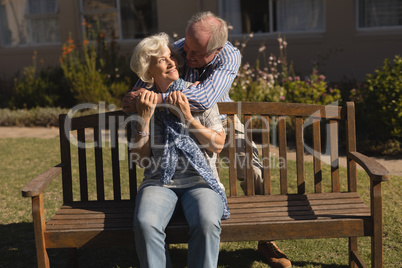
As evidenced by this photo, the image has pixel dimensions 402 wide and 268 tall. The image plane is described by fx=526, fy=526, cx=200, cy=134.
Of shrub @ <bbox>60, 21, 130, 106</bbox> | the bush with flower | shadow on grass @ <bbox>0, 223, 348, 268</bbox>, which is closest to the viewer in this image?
shadow on grass @ <bbox>0, 223, 348, 268</bbox>

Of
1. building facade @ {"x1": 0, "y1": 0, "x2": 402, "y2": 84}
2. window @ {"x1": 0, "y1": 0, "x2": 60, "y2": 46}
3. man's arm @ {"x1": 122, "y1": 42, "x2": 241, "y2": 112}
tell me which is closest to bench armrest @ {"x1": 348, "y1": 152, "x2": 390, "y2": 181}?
man's arm @ {"x1": 122, "y1": 42, "x2": 241, "y2": 112}

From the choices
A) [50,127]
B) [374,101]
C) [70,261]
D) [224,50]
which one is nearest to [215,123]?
[224,50]

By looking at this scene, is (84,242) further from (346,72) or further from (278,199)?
(346,72)

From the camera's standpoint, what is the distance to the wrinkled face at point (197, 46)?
3.21m

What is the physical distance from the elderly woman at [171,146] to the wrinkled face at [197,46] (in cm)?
11

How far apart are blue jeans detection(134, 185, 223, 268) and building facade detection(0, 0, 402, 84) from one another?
21.8 ft

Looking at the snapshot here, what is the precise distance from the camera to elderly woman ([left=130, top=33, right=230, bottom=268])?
9.96ft

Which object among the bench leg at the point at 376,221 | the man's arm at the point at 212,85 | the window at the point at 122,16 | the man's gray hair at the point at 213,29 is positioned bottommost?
the bench leg at the point at 376,221

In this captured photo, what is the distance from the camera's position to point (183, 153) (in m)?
3.18

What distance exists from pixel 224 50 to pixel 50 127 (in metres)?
6.23

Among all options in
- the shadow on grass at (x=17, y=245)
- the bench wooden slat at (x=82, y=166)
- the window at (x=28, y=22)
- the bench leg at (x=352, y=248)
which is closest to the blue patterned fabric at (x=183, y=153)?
the bench wooden slat at (x=82, y=166)

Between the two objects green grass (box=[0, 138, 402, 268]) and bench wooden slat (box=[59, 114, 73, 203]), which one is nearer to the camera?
bench wooden slat (box=[59, 114, 73, 203])

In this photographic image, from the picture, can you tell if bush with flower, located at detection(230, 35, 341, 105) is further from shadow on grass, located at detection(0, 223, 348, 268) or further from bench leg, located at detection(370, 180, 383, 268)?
bench leg, located at detection(370, 180, 383, 268)

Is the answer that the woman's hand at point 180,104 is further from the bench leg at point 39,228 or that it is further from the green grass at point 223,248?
the green grass at point 223,248
